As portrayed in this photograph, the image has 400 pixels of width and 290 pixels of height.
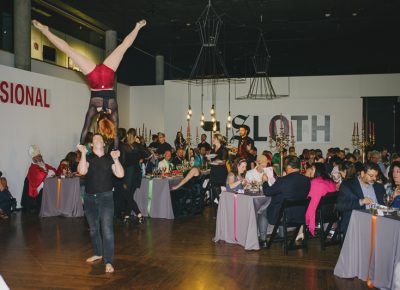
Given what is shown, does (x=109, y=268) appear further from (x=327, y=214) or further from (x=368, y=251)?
(x=327, y=214)

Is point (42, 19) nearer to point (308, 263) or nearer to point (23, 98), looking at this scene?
point (23, 98)

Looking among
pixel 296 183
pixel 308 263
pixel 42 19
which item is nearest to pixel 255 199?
pixel 296 183

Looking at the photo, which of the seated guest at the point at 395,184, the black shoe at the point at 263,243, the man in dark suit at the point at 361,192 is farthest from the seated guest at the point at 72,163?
the seated guest at the point at 395,184

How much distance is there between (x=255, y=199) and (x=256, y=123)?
786 centimetres

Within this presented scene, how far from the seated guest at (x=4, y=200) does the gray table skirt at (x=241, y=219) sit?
13.0 ft

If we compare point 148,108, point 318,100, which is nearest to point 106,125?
point 318,100

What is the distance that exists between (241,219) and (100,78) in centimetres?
256

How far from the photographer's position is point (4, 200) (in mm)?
8117

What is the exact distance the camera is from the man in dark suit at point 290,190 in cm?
561

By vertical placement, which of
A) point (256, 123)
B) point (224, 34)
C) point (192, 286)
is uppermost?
point (224, 34)

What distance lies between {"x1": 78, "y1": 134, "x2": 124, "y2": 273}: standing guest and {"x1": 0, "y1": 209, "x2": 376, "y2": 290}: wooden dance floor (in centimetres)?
37

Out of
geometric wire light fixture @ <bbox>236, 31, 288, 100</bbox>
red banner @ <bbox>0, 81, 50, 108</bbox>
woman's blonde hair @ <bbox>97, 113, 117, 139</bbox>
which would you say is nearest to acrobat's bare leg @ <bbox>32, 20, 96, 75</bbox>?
woman's blonde hair @ <bbox>97, 113, 117, 139</bbox>

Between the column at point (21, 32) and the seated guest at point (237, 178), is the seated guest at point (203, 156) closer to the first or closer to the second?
the seated guest at point (237, 178)

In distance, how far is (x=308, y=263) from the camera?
17.5ft
